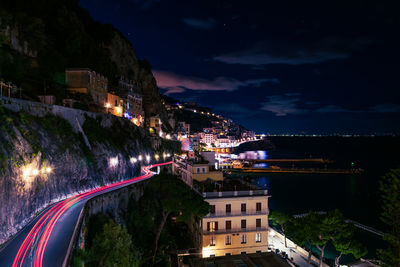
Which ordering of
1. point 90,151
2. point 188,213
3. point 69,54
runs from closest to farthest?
point 188,213 → point 90,151 → point 69,54

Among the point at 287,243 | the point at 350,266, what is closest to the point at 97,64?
the point at 287,243

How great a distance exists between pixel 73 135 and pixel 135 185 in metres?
8.87

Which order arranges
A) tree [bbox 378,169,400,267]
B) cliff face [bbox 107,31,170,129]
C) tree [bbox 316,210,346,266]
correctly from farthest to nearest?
cliff face [bbox 107,31,170,129]
tree [bbox 316,210,346,266]
tree [bbox 378,169,400,267]

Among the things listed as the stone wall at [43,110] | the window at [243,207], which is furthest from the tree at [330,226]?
the stone wall at [43,110]

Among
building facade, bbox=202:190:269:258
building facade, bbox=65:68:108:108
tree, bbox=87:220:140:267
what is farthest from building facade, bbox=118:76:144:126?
tree, bbox=87:220:140:267

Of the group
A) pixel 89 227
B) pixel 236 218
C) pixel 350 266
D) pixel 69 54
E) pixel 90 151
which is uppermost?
pixel 69 54

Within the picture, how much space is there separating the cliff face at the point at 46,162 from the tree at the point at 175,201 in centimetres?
693

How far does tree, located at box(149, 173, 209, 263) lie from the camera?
26.5 m

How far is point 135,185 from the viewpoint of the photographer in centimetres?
→ 2925

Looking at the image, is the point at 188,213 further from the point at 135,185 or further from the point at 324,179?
the point at 324,179

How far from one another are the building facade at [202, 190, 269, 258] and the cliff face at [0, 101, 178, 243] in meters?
13.3

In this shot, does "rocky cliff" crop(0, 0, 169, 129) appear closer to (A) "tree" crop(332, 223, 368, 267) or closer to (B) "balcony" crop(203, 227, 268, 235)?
(B) "balcony" crop(203, 227, 268, 235)

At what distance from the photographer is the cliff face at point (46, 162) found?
→ 15.4m

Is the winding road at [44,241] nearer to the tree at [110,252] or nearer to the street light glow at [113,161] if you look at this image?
the tree at [110,252]
